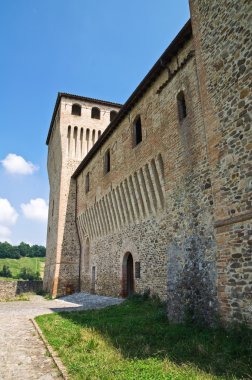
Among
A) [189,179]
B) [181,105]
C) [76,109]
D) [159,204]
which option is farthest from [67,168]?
[189,179]

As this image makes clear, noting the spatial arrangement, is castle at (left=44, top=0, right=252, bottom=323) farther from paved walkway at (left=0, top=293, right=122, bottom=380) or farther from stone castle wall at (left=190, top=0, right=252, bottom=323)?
paved walkway at (left=0, top=293, right=122, bottom=380)

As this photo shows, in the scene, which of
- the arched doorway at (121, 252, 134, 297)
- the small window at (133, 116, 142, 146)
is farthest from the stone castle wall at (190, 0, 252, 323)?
the arched doorway at (121, 252, 134, 297)

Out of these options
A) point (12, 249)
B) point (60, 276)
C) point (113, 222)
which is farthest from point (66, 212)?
point (12, 249)

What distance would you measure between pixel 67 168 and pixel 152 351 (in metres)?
18.2

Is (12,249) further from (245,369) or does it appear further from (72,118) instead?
(245,369)

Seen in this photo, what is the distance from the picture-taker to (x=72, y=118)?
23047 millimetres

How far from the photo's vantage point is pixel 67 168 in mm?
22000

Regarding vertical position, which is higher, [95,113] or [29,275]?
[95,113]

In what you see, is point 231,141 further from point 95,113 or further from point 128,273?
point 95,113

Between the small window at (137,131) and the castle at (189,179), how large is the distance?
47 millimetres

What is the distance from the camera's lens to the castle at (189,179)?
18.6 feet

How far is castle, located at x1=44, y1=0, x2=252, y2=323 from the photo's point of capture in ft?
18.6

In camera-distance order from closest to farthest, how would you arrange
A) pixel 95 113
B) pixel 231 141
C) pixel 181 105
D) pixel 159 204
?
pixel 231 141
pixel 181 105
pixel 159 204
pixel 95 113

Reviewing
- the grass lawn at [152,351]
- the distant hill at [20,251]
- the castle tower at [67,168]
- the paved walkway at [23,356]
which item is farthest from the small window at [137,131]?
the distant hill at [20,251]
